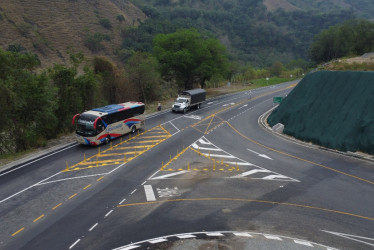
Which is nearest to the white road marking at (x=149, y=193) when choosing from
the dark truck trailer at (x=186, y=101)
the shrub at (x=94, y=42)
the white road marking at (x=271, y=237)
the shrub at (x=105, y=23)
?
the white road marking at (x=271, y=237)

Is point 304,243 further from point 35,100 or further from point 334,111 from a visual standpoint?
point 35,100

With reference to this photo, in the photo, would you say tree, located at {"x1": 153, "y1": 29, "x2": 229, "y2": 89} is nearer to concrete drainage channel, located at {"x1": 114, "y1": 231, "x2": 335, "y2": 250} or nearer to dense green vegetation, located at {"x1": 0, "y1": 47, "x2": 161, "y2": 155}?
dense green vegetation, located at {"x1": 0, "y1": 47, "x2": 161, "y2": 155}

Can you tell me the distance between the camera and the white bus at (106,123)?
33594mm

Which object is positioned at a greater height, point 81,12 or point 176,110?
point 81,12

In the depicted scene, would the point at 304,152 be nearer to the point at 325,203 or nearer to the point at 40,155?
the point at 325,203

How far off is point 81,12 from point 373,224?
134m

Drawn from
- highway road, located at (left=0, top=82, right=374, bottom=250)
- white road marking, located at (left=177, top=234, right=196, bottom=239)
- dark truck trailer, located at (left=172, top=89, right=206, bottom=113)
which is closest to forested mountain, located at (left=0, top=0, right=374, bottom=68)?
dark truck trailer, located at (left=172, top=89, right=206, bottom=113)

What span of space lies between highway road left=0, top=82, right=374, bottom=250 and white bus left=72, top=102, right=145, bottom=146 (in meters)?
1.08

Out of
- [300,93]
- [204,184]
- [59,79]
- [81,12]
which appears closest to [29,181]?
[204,184]

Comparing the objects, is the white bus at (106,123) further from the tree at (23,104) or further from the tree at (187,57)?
the tree at (187,57)

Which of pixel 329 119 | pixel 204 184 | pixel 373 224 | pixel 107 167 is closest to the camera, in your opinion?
pixel 373 224

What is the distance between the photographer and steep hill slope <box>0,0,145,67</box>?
10450cm

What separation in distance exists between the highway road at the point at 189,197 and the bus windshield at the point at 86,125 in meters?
1.64

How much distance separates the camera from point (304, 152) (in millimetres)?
33312
